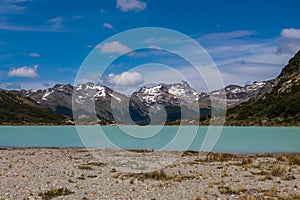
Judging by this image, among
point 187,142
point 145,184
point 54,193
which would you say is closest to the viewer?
point 54,193

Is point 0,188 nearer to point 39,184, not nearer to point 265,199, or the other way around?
point 39,184

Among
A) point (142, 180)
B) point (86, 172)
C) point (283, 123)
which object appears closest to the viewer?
point (142, 180)

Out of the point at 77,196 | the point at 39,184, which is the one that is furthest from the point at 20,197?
the point at 39,184

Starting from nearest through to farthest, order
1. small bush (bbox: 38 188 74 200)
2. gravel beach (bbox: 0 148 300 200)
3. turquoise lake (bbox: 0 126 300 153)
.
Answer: small bush (bbox: 38 188 74 200)
gravel beach (bbox: 0 148 300 200)
turquoise lake (bbox: 0 126 300 153)

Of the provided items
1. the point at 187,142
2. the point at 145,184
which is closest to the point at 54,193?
the point at 145,184

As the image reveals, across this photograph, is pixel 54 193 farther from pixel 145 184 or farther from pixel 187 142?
pixel 187 142

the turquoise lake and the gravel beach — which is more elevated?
the turquoise lake

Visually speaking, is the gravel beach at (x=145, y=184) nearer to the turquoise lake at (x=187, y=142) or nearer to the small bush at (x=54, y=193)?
the small bush at (x=54, y=193)

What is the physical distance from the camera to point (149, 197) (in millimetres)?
21484

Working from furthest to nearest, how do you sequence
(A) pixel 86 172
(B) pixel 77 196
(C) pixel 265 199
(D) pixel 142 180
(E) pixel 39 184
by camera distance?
(A) pixel 86 172 < (D) pixel 142 180 < (E) pixel 39 184 < (B) pixel 77 196 < (C) pixel 265 199

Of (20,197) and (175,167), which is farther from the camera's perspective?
(175,167)

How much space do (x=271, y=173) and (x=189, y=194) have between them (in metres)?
12.1

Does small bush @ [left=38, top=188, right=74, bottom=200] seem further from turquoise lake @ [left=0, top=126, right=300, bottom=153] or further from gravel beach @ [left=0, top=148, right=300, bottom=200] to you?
turquoise lake @ [left=0, top=126, right=300, bottom=153]

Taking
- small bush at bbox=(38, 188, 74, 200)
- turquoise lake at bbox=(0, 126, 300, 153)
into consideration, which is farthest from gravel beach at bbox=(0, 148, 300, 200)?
turquoise lake at bbox=(0, 126, 300, 153)
